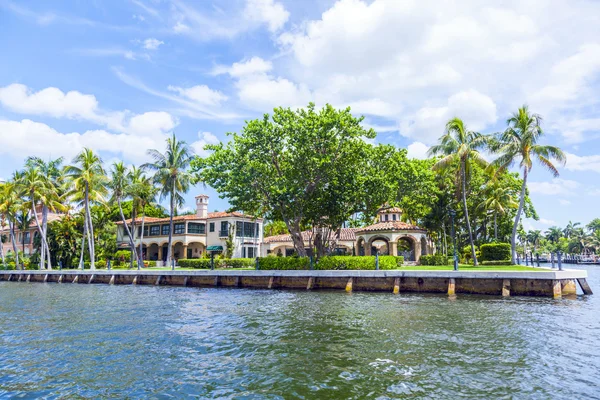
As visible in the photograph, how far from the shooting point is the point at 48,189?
47656 millimetres

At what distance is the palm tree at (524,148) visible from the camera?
3225 cm

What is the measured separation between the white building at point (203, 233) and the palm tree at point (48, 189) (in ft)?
38.7

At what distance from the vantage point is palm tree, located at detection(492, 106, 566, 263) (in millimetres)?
32250

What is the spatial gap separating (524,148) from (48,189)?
157 ft

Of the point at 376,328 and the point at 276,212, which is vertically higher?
the point at 276,212

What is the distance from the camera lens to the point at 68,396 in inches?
330

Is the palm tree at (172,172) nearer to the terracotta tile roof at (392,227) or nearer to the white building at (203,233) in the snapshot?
the white building at (203,233)

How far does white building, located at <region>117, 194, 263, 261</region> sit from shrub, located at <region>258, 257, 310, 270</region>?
18.7 meters

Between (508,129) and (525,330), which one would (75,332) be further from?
(508,129)

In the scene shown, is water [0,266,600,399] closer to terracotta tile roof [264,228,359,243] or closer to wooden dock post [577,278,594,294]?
wooden dock post [577,278,594,294]

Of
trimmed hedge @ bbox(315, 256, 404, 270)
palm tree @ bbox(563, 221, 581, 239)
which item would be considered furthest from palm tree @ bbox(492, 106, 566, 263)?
palm tree @ bbox(563, 221, 581, 239)

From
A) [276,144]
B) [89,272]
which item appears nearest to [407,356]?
[276,144]

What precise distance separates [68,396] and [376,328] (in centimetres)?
950

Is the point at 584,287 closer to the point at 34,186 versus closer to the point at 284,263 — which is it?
the point at 284,263
